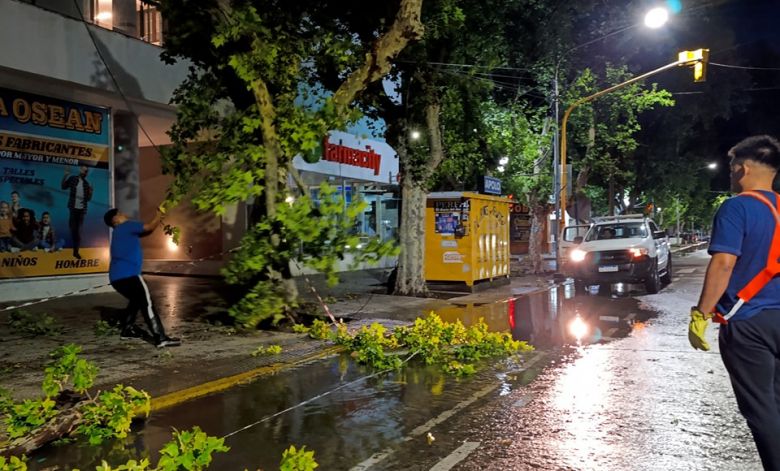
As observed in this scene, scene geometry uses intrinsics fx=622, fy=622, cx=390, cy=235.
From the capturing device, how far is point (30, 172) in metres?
12.8

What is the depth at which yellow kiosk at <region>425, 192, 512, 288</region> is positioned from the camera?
1603cm

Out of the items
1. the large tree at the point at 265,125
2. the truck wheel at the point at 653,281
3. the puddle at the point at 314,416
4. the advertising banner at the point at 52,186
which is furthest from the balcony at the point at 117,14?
the truck wheel at the point at 653,281

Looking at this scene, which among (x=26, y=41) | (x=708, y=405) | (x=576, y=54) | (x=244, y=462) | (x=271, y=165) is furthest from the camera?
(x=576, y=54)

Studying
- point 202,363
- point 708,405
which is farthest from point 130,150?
point 708,405

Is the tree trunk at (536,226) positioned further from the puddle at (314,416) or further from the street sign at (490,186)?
the puddle at (314,416)

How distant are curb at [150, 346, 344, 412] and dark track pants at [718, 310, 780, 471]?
492 centimetres

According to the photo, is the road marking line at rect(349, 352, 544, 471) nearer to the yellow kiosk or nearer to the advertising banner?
the yellow kiosk

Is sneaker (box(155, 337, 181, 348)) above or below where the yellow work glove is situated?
below

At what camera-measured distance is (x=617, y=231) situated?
16312 mm

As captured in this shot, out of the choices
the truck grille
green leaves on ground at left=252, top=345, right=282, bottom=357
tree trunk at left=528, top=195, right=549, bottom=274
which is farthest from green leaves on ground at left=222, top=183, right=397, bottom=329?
tree trunk at left=528, top=195, right=549, bottom=274

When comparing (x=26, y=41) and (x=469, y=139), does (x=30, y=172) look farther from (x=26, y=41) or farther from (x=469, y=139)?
(x=469, y=139)

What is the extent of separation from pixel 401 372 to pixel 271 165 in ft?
11.1

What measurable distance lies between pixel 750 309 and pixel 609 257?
1223 cm

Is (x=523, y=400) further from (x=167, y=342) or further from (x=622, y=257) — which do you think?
(x=622, y=257)
